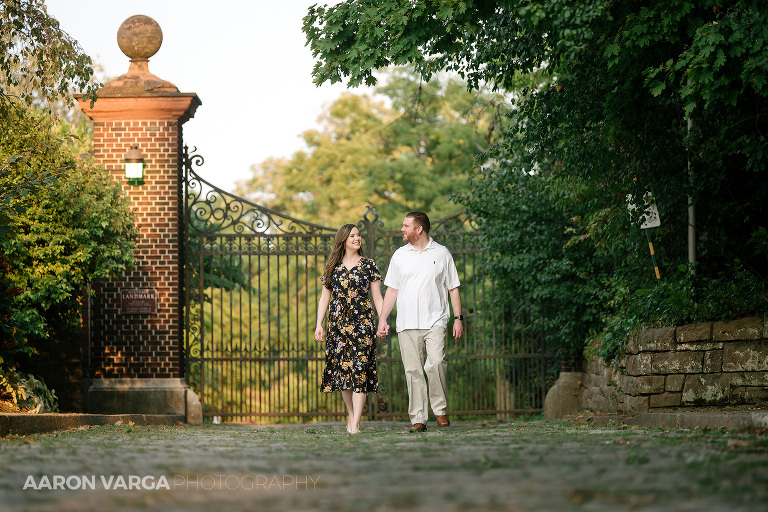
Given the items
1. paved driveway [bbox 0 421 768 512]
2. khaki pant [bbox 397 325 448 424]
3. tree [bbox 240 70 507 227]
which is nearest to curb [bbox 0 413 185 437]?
paved driveway [bbox 0 421 768 512]

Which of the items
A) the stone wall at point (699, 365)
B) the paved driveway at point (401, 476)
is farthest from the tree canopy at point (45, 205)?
the stone wall at point (699, 365)

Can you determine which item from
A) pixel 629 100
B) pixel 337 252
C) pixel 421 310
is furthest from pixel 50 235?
pixel 629 100

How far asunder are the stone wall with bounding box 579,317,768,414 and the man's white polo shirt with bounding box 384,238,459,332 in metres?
2.08

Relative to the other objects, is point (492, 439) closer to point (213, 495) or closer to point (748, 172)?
point (213, 495)

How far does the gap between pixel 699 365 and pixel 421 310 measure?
2660 mm

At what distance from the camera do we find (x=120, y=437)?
7234 mm

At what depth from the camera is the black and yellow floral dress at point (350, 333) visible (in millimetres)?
8102

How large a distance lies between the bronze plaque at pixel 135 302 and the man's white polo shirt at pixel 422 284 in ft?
14.3

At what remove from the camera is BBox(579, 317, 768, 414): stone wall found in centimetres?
839

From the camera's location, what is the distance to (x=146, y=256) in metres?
11.9

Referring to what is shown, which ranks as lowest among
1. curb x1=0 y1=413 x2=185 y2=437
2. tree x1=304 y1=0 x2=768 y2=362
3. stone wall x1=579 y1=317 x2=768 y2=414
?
curb x1=0 y1=413 x2=185 y2=437

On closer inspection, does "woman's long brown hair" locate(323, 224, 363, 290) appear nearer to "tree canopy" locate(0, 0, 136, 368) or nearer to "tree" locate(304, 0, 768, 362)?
"tree" locate(304, 0, 768, 362)

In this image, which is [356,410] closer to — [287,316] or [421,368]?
[421,368]

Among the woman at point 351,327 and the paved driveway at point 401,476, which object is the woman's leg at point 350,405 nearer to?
the woman at point 351,327
